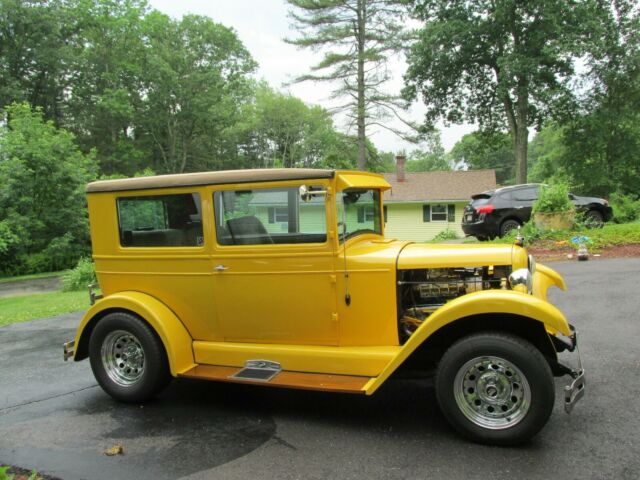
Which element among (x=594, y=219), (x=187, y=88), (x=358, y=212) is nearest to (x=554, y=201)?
(x=594, y=219)

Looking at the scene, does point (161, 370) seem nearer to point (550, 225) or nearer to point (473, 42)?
point (550, 225)

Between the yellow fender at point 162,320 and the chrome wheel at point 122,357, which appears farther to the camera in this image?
the chrome wheel at point 122,357

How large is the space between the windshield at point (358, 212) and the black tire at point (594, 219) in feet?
33.6

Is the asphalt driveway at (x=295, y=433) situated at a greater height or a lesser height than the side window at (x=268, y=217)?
lesser

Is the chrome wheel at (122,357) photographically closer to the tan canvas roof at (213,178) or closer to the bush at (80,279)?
the tan canvas roof at (213,178)

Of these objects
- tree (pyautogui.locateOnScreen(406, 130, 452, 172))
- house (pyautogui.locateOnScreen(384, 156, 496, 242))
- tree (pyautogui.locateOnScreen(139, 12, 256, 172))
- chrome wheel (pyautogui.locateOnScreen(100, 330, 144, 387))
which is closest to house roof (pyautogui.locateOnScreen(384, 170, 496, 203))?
house (pyautogui.locateOnScreen(384, 156, 496, 242))

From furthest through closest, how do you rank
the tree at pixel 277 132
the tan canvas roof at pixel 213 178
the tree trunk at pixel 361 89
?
the tree at pixel 277 132
the tree trunk at pixel 361 89
the tan canvas roof at pixel 213 178

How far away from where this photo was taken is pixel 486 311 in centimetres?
296

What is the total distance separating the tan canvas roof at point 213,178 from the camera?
3.44 m

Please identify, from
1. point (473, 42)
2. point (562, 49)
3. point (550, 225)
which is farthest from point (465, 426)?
point (473, 42)

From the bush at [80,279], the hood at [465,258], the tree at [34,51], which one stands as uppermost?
the tree at [34,51]

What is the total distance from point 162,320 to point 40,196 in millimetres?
21541

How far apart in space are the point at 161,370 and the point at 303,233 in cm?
177

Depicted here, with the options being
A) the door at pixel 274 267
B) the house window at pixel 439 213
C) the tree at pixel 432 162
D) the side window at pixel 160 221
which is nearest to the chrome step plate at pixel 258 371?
the door at pixel 274 267
